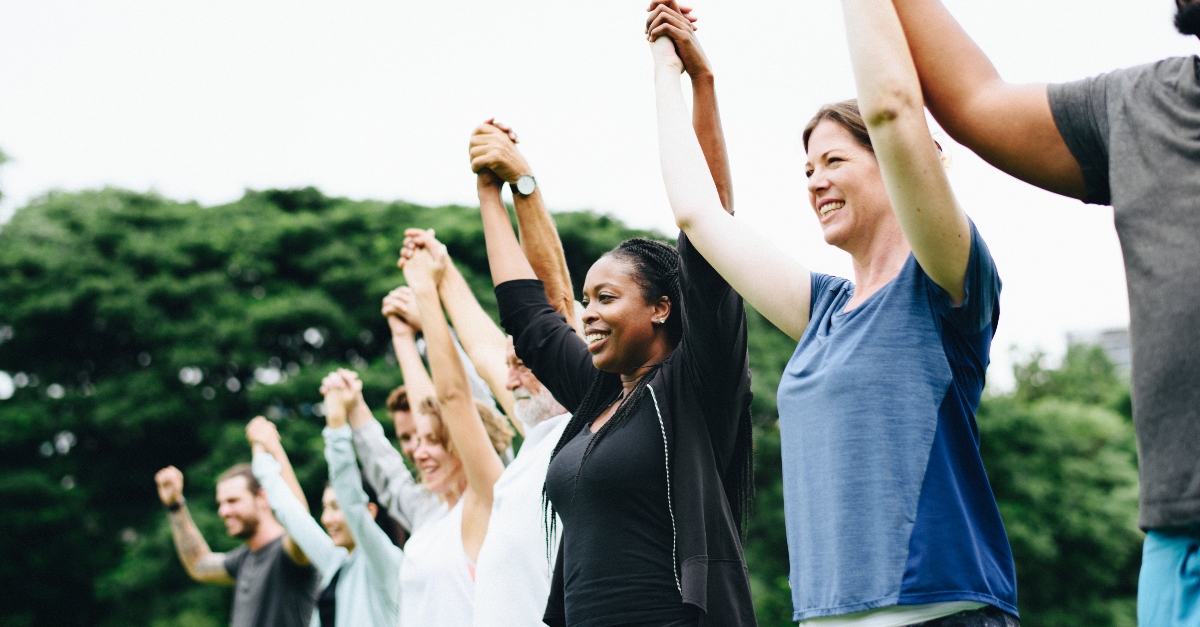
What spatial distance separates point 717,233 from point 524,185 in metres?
1.44

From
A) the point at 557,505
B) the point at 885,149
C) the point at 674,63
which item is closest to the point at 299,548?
the point at 557,505

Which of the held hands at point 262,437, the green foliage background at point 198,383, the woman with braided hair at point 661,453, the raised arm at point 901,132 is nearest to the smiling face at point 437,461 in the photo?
the woman with braided hair at point 661,453

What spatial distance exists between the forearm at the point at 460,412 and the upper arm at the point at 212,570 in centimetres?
383

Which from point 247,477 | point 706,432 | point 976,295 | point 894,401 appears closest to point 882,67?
point 976,295

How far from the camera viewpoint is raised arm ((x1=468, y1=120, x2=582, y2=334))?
11.5 feet

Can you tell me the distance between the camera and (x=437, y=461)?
457cm

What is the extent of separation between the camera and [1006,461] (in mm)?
16438

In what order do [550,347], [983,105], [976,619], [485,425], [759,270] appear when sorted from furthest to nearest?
1. [485,425]
2. [550,347]
3. [759,270]
4. [976,619]
5. [983,105]

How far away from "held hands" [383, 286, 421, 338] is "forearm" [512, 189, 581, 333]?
1.03 metres

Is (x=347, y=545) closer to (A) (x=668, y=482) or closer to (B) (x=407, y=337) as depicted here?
(B) (x=407, y=337)

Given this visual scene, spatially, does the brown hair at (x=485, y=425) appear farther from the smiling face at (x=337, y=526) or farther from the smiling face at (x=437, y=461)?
the smiling face at (x=337, y=526)

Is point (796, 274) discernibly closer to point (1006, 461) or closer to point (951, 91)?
point (951, 91)

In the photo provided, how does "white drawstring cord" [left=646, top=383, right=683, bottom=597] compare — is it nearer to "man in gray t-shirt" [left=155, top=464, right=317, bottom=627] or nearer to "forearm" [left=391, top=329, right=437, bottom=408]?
"forearm" [left=391, top=329, right=437, bottom=408]

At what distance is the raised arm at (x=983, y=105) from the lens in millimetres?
1523
